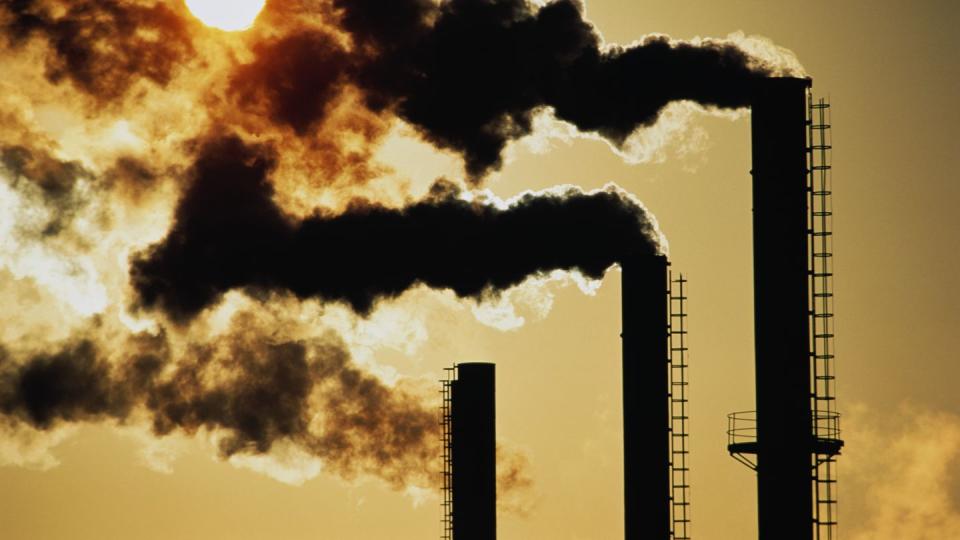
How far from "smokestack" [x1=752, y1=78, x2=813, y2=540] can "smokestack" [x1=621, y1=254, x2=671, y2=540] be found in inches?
179

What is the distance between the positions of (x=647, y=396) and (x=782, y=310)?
5417mm

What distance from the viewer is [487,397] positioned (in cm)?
4347

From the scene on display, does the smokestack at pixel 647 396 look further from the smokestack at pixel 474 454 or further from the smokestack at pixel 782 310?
the smokestack at pixel 474 454

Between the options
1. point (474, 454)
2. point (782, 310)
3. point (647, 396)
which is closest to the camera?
point (782, 310)

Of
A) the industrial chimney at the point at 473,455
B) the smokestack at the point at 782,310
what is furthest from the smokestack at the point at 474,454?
the smokestack at the point at 782,310

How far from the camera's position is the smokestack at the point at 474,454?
43.0m

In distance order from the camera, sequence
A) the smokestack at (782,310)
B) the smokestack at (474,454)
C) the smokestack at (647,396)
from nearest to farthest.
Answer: the smokestack at (782,310)
the smokestack at (647,396)
the smokestack at (474,454)

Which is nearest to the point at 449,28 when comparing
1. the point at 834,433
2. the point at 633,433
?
the point at 633,433

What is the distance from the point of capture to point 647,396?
3766 cm

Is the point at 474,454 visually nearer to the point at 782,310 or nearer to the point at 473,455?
the point at 473,455

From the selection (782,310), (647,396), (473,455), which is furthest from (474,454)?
(782,310)

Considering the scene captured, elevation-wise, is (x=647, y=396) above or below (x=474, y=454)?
above

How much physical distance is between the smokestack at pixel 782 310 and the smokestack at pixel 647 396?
14.9 feet

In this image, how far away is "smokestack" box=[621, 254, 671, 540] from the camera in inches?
1480
